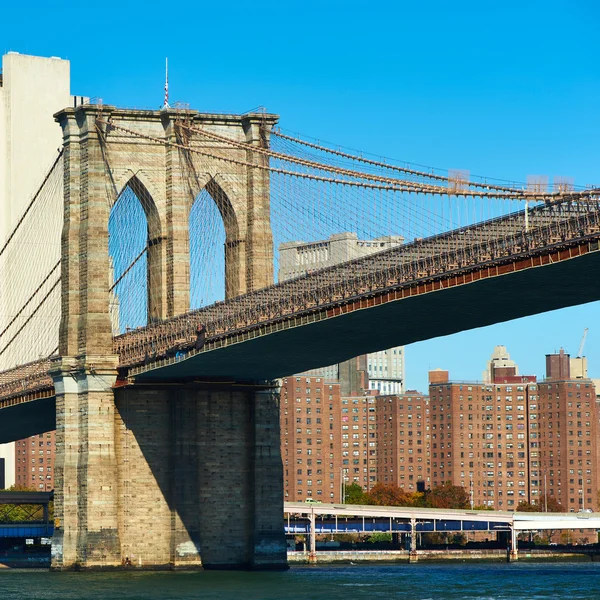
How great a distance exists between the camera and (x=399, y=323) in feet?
203

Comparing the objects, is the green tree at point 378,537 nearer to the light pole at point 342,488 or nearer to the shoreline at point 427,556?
the shoreline at point 427,556

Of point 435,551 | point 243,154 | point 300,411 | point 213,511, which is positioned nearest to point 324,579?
point 213,511

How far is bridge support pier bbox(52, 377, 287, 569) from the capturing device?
73062 mm

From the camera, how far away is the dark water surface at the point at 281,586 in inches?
2410

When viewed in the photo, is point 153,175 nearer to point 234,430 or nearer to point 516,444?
point 234,430

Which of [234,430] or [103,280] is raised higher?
[103,280]

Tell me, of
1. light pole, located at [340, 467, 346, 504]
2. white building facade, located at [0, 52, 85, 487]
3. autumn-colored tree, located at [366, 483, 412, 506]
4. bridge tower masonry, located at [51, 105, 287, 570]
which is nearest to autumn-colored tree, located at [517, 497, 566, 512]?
autumn-colored tree, located at [366, 483, 412, 506]

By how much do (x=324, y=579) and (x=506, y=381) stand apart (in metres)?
127

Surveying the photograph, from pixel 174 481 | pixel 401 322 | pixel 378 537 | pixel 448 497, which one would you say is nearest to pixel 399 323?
pixel 401 322

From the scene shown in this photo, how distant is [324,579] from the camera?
74.5 m

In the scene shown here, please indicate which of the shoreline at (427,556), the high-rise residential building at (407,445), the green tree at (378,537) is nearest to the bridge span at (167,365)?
the shoreline at (427,556)

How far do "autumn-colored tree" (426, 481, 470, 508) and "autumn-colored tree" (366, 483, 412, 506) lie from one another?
2388mm

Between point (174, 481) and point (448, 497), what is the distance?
99.1 meters

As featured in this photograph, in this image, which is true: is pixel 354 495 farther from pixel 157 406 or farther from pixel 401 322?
pixel 401 322
